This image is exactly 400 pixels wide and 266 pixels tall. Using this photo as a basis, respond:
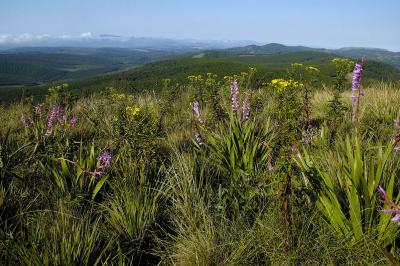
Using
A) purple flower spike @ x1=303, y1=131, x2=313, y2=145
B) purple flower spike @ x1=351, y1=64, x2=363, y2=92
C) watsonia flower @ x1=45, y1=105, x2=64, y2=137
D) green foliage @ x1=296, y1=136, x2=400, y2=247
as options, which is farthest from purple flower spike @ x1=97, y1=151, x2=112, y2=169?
purple flower spike @ x1=351, y1=64, x2=363, y2=92

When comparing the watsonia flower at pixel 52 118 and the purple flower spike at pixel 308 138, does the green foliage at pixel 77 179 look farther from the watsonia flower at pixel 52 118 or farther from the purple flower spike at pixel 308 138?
the purple flower spike at pixel 308 138

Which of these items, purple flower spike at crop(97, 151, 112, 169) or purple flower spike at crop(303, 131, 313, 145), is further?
purple flower spike at crop(303, 131, 313, 145)

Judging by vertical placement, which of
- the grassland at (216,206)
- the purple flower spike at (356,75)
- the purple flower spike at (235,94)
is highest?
the purple flower spike at (356,75)

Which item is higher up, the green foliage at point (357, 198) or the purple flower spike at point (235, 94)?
the purple flower spike at point (235, 94)

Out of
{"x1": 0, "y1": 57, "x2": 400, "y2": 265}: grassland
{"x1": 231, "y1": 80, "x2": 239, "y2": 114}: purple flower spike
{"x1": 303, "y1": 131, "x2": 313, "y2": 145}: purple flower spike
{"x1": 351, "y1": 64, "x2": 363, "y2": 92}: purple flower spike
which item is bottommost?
{"x1": 0, "y1": 57, "x2": 400, "y2": 265}: grassland

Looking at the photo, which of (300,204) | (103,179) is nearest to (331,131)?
(300,204)

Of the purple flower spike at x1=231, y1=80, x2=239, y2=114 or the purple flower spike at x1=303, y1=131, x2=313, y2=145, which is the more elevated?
the purple flower spike at x1=231, y1=80, x2=239, y2=114

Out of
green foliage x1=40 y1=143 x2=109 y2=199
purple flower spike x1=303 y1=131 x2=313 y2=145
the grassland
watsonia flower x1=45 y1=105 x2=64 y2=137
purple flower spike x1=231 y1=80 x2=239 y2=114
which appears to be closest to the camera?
the grassland

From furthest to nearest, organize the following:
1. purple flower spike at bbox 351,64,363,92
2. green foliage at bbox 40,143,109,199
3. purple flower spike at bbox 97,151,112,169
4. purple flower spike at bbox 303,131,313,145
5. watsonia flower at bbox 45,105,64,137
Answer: watsonia flower at bbox 45,105,64,137
purple flower spike at bbox 303,131,313,145
purple flower spike at bbox 97,151,112,169
green foliage at bbox 40,143,109,199
purple flower spike at bbox 351,64,363,92

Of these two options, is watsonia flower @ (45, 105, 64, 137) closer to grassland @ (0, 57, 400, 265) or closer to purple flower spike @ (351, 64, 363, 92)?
grassland @ (0, 57, 400, 265)

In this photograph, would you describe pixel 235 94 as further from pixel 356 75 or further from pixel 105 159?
pixel 105 159

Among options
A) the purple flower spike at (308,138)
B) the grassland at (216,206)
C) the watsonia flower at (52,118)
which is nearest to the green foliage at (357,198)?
the grassland at (216,206)

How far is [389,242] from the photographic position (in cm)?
255

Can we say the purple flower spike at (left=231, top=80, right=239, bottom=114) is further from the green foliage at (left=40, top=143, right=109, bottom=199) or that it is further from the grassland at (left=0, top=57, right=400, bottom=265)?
the green foliage at (left=40, top=143, right=109, bottom=199)
